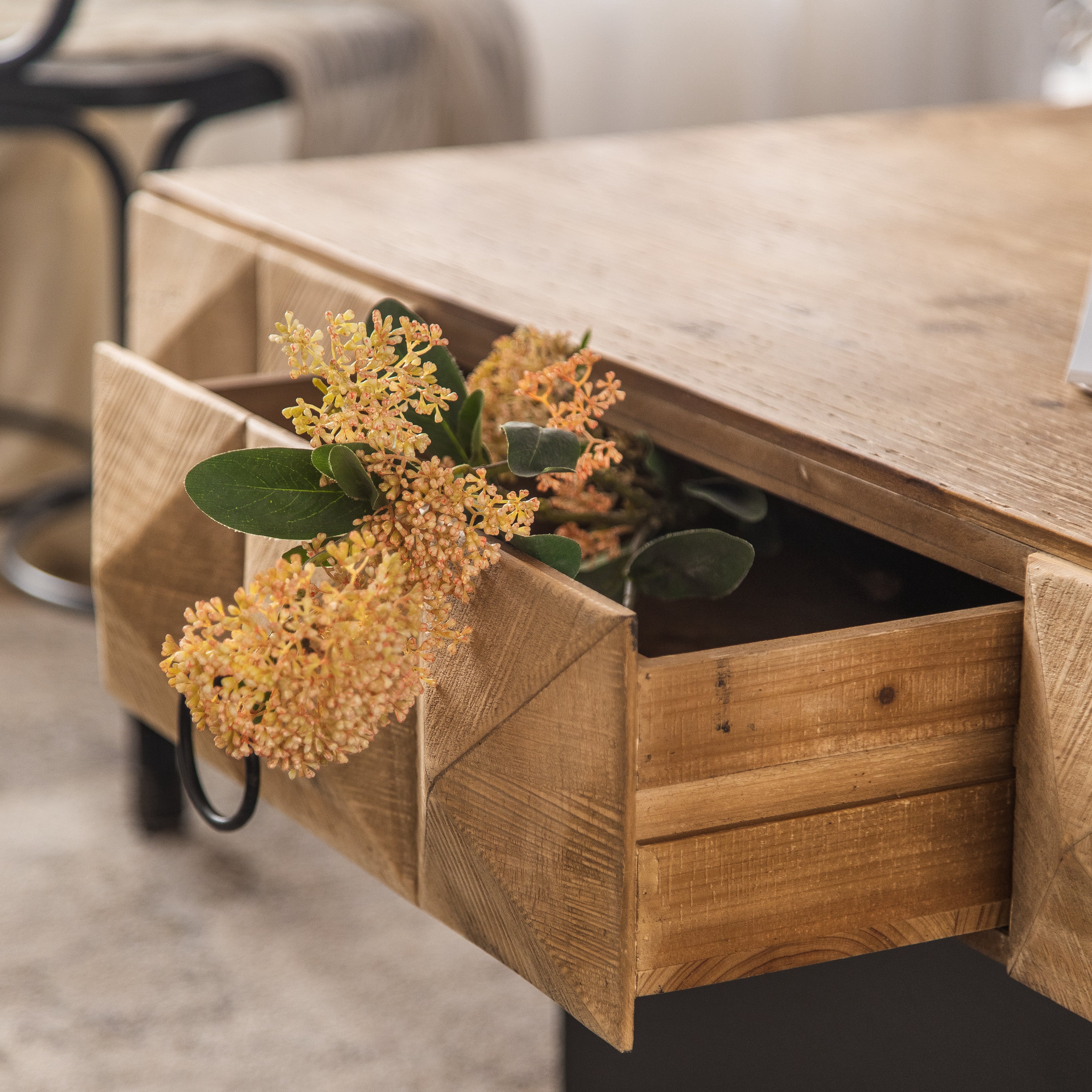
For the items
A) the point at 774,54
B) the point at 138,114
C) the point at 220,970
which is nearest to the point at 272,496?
the point at 220,970

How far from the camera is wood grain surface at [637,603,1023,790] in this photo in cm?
43

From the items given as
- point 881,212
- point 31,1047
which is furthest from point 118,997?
point 881,212

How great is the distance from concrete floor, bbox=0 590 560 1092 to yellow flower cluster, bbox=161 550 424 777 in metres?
0.50

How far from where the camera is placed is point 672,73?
→ 6.81 ft

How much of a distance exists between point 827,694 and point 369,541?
156mm

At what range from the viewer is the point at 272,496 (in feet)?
1.51

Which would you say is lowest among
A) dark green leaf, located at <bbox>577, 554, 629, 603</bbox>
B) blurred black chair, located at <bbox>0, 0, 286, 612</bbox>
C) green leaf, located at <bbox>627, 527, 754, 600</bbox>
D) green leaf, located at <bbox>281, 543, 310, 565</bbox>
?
dark green leaf, located at <bbox>577, 554, 629, 603</bbox>

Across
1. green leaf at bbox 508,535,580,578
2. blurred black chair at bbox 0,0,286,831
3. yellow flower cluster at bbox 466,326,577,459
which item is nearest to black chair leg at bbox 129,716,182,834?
blurred black chair at bbox 0,0,286,831

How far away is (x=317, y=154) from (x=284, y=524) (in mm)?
1057

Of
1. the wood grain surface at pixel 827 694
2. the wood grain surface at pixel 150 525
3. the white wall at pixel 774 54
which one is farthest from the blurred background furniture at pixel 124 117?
the wood grain surface at pixel 827 694

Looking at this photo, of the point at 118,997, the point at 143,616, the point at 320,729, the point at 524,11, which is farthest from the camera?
the point at 524,11

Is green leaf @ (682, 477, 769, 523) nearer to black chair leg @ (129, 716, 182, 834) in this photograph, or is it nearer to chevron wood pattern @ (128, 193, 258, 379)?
chevron wood pattern @ (128, 193, 258, 379)

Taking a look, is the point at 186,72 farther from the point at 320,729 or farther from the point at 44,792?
the point at 320,729

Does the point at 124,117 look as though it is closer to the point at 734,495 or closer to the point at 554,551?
the point at 734,495
